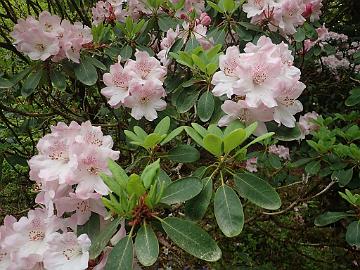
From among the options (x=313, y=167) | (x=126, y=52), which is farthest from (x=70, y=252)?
(x=313, y=167)

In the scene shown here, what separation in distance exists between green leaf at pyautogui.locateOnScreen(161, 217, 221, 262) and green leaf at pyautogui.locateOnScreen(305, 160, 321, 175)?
1137 millimetres

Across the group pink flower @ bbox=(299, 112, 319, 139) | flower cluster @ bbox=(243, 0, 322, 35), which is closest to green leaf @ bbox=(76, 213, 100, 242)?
flower cluster @ bbox=(243, 0, 322, 35)

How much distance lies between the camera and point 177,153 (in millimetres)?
1277

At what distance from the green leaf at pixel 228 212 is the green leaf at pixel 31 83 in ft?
3.23

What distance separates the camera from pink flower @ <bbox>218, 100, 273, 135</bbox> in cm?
129

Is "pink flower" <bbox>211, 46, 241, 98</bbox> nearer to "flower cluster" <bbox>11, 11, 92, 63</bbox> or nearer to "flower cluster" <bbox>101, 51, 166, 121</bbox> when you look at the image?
"flower cluster" <bbox>101, 51, 166, 121</bbox>

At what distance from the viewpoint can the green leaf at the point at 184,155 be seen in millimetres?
1257

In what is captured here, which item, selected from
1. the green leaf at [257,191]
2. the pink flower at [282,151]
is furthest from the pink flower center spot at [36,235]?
the pink flower at [282,151]

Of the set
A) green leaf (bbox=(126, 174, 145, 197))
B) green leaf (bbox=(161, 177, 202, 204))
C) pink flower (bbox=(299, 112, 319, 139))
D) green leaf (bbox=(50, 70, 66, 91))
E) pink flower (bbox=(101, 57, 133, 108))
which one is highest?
green leaf (bbox=(126, 174, 145, 197))

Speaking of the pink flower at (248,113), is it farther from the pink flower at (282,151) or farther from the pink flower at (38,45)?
the pink flower at (282,151)

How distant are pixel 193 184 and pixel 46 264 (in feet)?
1.21

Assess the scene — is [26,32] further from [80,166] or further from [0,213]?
[0,213]

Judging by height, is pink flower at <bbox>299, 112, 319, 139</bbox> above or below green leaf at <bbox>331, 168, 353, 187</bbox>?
below

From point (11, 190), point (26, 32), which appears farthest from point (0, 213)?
point (26, 32)
